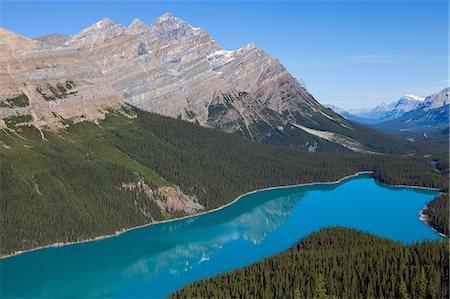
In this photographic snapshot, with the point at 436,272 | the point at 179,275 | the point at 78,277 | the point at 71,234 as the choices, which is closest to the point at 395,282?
the point at 436,272

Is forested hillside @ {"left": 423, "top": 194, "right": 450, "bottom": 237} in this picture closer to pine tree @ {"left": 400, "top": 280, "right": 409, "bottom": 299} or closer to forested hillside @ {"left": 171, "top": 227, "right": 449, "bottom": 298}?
forested hillside @ {"left": 171, "top": 227, "right": 449, "bottom": 298}

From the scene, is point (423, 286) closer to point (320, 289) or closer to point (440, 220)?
point (320, 289)

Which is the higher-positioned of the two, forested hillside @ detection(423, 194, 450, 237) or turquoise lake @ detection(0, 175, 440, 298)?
forested hillside @ detection(423, 194, 450, 237)

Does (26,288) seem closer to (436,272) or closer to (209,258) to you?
(209,258)

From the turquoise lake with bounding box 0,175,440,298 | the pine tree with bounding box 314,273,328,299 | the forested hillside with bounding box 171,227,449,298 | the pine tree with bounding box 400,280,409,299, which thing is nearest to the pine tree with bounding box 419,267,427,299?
the forested hillside with bounding box 171,227,449,298

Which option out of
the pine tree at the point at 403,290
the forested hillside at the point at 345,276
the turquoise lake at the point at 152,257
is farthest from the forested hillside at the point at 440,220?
the pine tree at the point at 403,290

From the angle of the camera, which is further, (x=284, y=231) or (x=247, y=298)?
(x=284, y=231)

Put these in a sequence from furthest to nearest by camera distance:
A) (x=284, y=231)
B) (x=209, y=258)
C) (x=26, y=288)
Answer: (x=284, y=231) < (x=209, y=258) < (x=26, y=288)

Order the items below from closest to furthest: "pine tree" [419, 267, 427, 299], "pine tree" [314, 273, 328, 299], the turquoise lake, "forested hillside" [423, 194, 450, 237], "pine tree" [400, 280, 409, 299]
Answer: "pine tree" [419, 267, 427, 299] → "pine tree" [400, 280, 409, 299] → "pine tree" [314, 273, 328, 299] → the turquoise lake → "forested hillside" [423, 194, 450, 237]

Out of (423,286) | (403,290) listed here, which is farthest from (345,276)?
(423,286)
